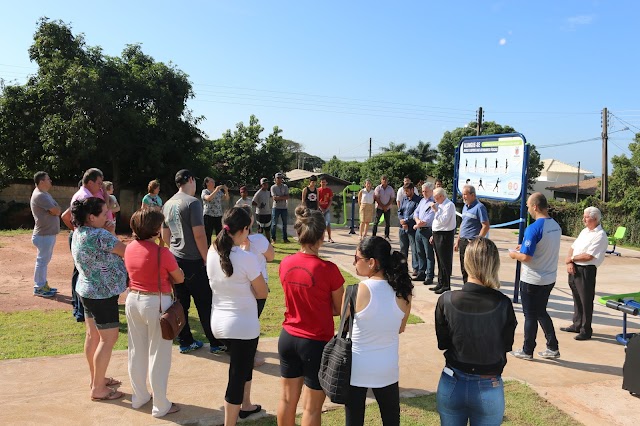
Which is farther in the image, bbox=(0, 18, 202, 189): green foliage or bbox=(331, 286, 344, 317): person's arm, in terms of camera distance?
bbox=(0, 18, 202, 189): green foliage

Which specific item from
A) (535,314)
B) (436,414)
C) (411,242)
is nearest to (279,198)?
(411,242)

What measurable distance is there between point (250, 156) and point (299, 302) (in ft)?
71.6

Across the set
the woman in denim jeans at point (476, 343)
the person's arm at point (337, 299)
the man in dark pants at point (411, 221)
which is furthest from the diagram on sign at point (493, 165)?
the person's arm at point (337, 299)

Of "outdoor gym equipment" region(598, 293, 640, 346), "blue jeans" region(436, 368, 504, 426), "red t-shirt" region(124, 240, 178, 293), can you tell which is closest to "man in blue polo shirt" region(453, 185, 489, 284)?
"outdoor gym equipment" region(598, 293, 640, 346)

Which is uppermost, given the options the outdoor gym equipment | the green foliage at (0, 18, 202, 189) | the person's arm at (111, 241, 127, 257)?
the green foliage at (0, 18, 202, 189)

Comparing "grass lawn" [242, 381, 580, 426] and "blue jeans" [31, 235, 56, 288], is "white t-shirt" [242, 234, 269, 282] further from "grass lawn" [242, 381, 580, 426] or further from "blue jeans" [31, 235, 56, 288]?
"blue jeans" [31, 235, 56, 288]

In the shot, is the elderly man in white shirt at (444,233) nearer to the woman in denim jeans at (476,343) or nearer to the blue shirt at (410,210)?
the blue shirt at (410,210)

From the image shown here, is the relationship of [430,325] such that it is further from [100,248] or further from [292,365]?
[100,248]

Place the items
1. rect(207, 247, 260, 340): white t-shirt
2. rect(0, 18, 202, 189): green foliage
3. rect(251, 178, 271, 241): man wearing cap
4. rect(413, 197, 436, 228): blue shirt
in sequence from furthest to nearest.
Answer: rect(0, 18, 202, 189): green foliage, rect(251, 178, 271, 241): man wearing cap, rect(413, 197, 436, 228): blue shirt, rect(207, 247, 260, 340): white t-shirt

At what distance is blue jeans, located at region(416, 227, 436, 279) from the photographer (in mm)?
8609

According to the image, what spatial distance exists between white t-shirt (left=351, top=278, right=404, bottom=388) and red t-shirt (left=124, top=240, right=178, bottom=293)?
167 centimetres

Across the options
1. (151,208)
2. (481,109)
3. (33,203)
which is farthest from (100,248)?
(481,109)

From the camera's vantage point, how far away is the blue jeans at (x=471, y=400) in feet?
8.73

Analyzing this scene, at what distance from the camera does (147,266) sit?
3629mm
